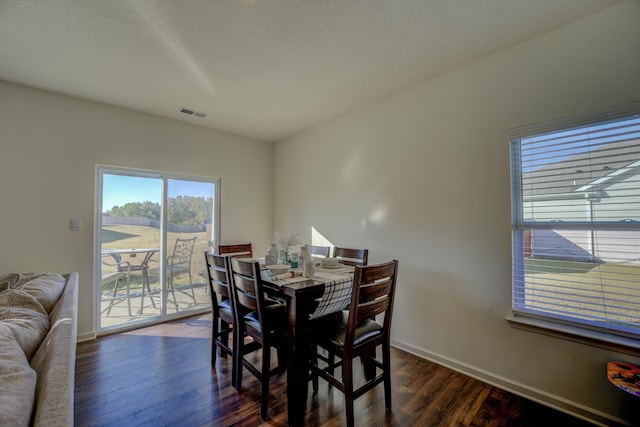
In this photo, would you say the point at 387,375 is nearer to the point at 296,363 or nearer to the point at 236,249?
the point at 296,363

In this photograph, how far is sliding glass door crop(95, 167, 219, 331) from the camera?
3186 millimetres

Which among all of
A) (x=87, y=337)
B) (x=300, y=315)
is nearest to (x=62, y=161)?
(x=87, y=337)

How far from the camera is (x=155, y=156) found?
11.3ft

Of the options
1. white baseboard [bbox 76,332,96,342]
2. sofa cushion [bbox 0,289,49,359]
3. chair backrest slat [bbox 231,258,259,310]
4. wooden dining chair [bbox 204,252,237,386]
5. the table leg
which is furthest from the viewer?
white baseboard [bbox 76,332,96,342]

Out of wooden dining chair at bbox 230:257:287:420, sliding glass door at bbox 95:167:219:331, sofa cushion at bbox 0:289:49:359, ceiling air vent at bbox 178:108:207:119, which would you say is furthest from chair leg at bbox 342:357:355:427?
ceiling air vent at bbox 178:108:207:119

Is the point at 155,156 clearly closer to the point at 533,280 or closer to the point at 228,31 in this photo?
the point at 228,31

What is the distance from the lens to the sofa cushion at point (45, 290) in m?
1.68

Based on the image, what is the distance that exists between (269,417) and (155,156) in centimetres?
318

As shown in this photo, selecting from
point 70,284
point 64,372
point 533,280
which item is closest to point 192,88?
point 70,284

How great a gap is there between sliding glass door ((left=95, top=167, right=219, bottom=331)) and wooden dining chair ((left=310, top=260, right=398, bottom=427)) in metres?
2.49

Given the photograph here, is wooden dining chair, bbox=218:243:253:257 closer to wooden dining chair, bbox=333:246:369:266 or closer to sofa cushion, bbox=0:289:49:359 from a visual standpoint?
wooden dining chair, bbox=333:246:369:266

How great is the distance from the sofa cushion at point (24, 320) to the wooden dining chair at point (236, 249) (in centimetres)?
219

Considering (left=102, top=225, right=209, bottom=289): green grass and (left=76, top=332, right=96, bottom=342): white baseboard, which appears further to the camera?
(left=102, top=225, right=209, bottom=289): green grass

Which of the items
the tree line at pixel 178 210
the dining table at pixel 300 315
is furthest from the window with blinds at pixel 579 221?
the tree line at pixel 178 210
